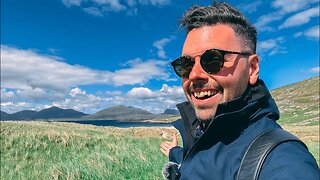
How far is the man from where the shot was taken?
8.75ft

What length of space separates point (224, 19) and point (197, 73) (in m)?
0.63

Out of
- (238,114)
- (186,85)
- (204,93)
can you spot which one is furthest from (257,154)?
(186,85)

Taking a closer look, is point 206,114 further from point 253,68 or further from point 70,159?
point 70,159

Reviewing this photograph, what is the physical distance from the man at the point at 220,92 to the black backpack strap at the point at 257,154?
0.11m

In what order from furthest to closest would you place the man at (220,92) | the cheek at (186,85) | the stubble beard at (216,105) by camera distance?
the cheek at (186,85) < the stubble beard at (216,105) < the man at (220,92)

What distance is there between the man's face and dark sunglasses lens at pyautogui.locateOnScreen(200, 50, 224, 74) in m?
0.04

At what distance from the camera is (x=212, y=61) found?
3.10 meters

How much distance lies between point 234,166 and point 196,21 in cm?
163

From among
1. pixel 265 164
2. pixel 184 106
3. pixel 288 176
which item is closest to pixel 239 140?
pixel 265 164

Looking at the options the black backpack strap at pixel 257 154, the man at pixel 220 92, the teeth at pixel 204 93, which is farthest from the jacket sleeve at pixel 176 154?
the black backpack strap at pixel 257 154

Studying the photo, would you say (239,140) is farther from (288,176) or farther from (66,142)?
(66,142)

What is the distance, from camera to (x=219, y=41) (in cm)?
316

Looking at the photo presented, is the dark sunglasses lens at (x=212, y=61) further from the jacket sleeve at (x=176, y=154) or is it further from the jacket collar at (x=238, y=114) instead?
the jacket sleeve at (x=176, y=154)

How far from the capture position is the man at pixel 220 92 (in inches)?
105
